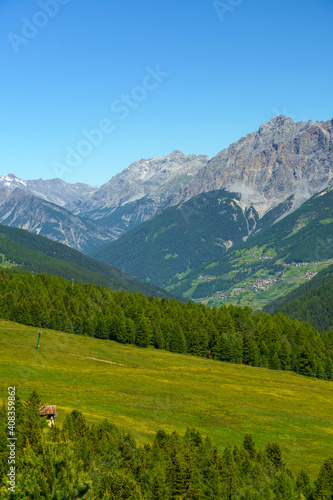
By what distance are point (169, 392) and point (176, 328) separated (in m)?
65.3

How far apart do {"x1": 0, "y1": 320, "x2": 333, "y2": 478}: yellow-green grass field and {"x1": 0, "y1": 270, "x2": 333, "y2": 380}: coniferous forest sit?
11.8 m

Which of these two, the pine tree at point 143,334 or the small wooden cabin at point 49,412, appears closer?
the small wooden cabin at point 49,412

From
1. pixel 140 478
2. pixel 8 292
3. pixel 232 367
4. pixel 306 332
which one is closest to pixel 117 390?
pixel 140 478

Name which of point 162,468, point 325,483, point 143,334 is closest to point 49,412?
point 162,468

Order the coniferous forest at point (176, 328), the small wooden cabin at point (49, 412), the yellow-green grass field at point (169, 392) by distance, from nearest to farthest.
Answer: the small wooden cabin at point (49, 412), the yellow-green grass field at point (169, 392), the coniferous forest at point (176, 328)

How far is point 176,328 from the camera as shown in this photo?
161375 mm

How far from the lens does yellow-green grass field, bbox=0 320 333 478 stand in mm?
73875

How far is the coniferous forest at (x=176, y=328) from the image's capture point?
151m

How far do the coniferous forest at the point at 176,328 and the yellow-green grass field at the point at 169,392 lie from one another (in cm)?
1176

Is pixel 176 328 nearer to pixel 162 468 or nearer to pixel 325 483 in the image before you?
pixel 325 483

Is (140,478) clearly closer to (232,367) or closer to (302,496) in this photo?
(302,496)

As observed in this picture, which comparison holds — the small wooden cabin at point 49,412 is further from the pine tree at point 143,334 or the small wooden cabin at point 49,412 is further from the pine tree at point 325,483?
the pine tree at point 143,334

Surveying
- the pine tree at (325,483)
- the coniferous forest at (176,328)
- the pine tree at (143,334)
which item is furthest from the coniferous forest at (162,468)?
the coniferous forest at (176,328)

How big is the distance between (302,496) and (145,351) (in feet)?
326
